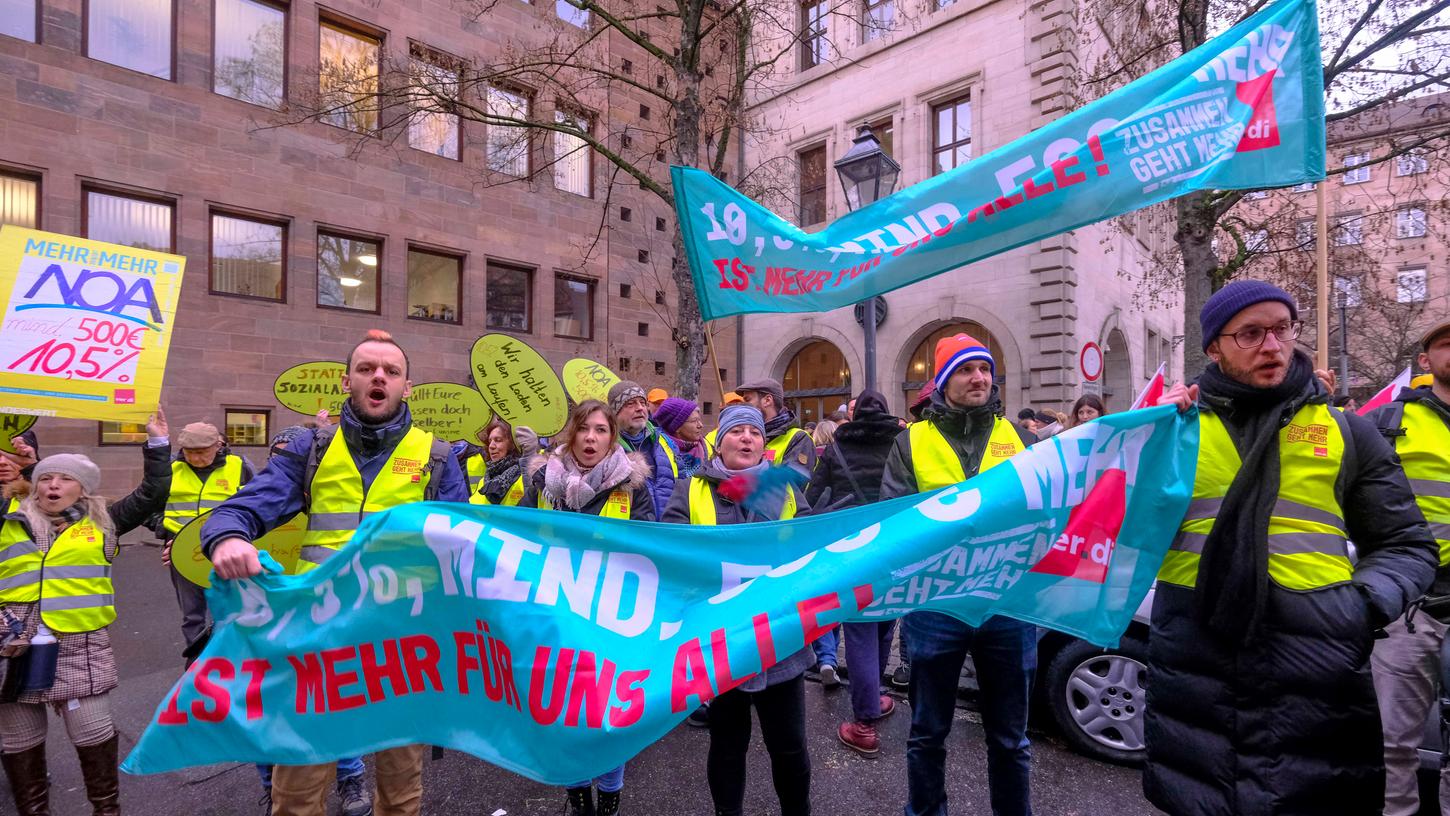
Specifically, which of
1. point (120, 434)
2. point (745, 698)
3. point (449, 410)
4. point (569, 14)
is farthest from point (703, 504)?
point (569, 14)

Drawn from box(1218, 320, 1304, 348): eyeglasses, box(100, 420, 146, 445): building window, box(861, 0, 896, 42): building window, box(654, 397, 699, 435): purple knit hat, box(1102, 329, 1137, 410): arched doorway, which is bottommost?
box(100, 420, 146, 445): building window

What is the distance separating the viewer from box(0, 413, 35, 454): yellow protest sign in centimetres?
433

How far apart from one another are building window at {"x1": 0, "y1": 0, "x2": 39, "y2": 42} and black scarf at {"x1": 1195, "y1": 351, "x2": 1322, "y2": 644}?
15194mm

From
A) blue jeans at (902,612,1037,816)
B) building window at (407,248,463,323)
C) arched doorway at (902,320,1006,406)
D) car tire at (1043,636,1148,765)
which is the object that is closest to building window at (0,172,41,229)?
building window at (407,248,463,323)

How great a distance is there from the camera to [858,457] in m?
4.72

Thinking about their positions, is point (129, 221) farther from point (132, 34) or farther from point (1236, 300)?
point (1236, 300)

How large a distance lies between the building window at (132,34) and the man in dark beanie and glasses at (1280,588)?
15.0 meters

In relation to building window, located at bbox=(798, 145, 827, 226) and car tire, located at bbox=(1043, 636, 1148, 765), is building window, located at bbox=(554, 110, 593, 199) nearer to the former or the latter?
building window, located at bbox=(798, 145, 827, 226)

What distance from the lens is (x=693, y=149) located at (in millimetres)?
9859

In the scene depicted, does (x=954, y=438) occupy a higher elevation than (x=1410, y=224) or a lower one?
lower

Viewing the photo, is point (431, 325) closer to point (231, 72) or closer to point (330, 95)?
point (330, 95)

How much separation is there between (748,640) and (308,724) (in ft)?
4.64

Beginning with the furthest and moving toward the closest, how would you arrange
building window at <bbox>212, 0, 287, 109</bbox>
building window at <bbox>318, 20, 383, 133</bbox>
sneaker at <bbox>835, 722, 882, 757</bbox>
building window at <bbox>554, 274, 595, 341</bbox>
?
1. building window at <bbox>554, 274, 595, 341</bbox>
2. building window at <bbox>318, 20, 383, 133</bbox>
3. building window at <bbox>212, 0, 287, 109</bbox>
4. sneaker at <bbox>835, 722, 882, 757</bbox>

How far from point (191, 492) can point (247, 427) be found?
840cm
